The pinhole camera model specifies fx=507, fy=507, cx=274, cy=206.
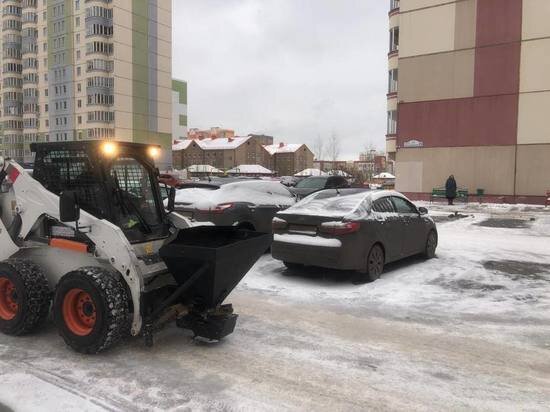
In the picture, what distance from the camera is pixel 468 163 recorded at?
29.1 m

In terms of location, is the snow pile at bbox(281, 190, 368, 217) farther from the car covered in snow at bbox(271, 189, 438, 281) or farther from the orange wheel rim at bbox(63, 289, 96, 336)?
the orange wheel rim at bbox(63, 289, 96, 336)

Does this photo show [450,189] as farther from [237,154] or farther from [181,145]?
[181,145]

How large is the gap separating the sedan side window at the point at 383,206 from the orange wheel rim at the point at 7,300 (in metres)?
5.48

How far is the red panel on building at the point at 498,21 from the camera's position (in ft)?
89.7

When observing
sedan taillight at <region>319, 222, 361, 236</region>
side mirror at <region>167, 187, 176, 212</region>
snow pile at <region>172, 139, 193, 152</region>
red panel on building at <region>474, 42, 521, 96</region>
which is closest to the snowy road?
sedan taillight at <region>319, 222, 361, 236</region>

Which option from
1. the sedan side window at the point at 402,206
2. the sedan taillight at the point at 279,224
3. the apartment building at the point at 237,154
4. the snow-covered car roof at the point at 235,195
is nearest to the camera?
the sedan taillight at the point at 279,224

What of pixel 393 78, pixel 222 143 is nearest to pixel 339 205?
pixel 393 78

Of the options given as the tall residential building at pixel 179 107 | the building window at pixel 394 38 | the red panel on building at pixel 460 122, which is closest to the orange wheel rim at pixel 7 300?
the red panel on building at pixel 460 122

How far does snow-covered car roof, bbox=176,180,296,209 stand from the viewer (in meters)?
9.75

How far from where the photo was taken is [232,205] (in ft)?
31.7

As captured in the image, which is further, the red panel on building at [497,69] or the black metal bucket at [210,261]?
the red panel on building at [497,69]

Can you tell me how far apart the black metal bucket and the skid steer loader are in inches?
0.4

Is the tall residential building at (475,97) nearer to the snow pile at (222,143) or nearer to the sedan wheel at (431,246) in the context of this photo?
the sedan wheel at (431,246)

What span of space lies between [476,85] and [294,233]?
954 inches
